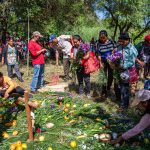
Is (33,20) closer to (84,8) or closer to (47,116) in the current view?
(84,8)

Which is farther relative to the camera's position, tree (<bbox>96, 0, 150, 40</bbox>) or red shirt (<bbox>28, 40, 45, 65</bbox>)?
tree (<bbox>96, 0, 150, 40</bbox>)

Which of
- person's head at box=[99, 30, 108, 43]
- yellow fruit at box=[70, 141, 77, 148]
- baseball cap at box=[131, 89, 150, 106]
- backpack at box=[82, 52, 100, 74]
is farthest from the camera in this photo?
backpack at box=[82, 52, 100, 74]

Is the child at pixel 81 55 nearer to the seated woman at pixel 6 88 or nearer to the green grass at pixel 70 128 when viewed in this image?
the green grass at pixel 70 128

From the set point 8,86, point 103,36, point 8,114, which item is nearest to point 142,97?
point 8,114

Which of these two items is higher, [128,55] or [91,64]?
[128,55]

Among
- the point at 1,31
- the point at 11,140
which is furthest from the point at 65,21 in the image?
the point at 11,140

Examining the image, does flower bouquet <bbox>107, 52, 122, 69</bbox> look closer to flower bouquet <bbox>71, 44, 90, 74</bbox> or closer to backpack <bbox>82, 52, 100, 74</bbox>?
backpack <bbox>82, 52, 100, 74</bbox>

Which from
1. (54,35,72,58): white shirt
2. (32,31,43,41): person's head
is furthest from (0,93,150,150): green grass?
(54,35,72,58): white shirt

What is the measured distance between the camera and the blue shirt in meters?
6.74

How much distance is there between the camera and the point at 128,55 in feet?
22.3

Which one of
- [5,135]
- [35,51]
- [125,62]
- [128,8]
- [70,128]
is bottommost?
[5,135]

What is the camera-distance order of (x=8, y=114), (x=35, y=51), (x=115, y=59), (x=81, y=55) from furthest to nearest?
(x=35, y=51), (x=81, y=55), (x=115, y=59), (x=8, y=114)

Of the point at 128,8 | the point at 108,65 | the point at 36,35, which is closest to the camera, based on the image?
the point at 108,65

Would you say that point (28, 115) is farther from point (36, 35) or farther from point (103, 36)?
point (36, 35)
